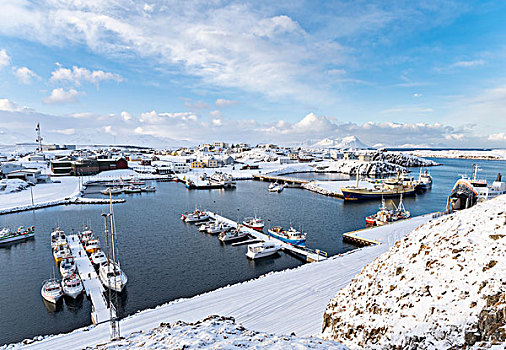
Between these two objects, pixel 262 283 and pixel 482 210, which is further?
pixel 262 283

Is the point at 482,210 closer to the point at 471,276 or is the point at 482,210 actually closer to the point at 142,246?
the point at 471,276

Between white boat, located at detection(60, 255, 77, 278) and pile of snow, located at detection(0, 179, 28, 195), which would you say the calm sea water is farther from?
pile of snow, located at detection(0, 179, 28, 195)

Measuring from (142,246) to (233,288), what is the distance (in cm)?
1145

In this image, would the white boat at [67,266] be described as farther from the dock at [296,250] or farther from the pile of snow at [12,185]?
the pile of snow at [12,185]

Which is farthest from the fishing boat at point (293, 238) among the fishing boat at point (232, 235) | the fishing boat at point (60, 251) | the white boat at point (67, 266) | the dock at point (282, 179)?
the dock at point (282, 179)

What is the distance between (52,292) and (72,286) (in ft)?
2.77

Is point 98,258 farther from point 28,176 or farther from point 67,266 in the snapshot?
point 28,176

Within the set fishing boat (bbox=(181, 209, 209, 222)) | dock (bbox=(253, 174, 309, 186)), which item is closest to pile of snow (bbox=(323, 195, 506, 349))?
fishing boat (bbox=(181, 209, 209, 222))

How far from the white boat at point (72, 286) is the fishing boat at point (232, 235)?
1034 centimetres

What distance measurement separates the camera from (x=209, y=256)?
18.9m

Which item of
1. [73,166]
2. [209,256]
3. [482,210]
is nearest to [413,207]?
[209,256]

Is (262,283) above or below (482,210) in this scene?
below

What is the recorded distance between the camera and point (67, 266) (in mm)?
16312

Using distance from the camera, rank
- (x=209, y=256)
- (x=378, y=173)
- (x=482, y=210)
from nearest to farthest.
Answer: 1. (x=482, y=210)
2. (x=209, y=256)
3. (x=378, y=173)
